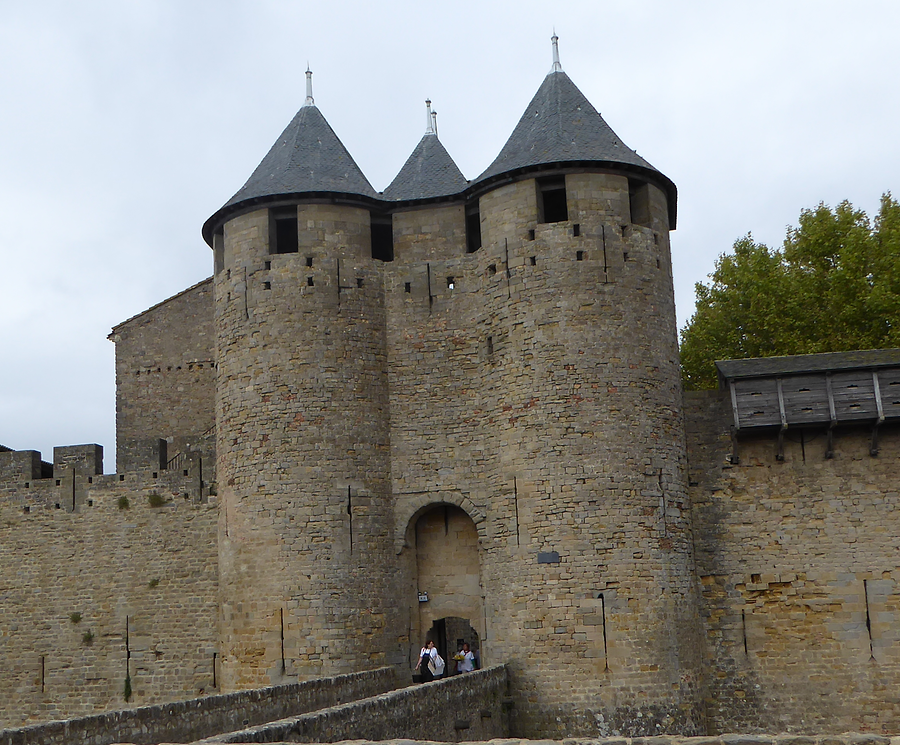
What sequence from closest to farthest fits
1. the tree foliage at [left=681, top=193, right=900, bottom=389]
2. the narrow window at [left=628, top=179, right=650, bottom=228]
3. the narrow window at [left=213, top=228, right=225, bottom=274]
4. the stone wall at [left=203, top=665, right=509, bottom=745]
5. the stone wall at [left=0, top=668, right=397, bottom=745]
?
the stone wall at [left=0, top=668, right=397, bottom=745] → the stone wall at [left=203, top=665, right=509, bottom=745] → the narrow window at [left=628, top=179, right=650, bottom=228] → the narrow window at [left=213, top=228, right=225, bottom=274] → the tree foliage at [left=681, top=193, right=900, bottom=389]

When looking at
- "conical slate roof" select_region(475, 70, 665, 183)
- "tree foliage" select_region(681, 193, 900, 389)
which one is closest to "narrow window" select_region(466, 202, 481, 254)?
"conical slate roof" select_region(475, 70, 665, 183)

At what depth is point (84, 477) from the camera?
20.0 metres

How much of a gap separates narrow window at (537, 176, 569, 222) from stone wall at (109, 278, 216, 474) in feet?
27.2

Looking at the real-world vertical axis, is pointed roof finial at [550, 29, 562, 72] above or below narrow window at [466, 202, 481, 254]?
above

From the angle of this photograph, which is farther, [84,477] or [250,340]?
[84,477]

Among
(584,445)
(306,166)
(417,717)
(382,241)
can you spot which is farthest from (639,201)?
(417,717)

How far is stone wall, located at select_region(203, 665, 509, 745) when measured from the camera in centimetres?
1022

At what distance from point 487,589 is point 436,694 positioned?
381 cm

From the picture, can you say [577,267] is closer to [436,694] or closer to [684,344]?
[436,694]

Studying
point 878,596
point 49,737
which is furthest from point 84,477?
point 878,596

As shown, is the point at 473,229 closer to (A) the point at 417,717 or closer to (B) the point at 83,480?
(B) the point at 83,480

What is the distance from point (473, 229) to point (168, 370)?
8.29 meters

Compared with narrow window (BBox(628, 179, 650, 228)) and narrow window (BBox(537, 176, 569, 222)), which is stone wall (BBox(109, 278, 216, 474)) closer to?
narrow window (BBox(537, 176, 569, 222))

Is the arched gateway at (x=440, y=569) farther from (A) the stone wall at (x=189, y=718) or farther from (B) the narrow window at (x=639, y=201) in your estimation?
(B) the narrow window at (x=639, y=201)
